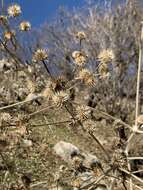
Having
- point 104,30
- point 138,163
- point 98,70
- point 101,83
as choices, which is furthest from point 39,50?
point 104,30

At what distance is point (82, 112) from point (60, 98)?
152 mm

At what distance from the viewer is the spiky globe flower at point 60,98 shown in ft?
7.07

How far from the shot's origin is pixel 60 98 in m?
2.16

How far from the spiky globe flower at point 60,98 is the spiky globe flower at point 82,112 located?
11 cm

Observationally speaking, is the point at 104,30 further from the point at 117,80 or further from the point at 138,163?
the point at 138,163

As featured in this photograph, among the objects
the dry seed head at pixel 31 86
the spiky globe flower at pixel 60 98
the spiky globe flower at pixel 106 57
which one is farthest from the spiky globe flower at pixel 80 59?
the spiky globe flower at pixel 60 98

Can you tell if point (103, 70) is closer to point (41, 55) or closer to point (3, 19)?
point (41, 55)

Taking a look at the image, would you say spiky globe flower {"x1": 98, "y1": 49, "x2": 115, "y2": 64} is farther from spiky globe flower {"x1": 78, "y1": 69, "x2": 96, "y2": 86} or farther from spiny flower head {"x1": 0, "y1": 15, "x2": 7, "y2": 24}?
spiny flower head {"x1": 0, "y1": 15, "x2": 7, "y2": 24}

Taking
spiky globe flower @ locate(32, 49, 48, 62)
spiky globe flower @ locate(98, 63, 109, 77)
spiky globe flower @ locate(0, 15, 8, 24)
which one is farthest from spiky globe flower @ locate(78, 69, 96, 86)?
spiky globe flower @ locate(0, 15, 8, 24)

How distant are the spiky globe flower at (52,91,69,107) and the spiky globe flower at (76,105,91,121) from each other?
0.11 m

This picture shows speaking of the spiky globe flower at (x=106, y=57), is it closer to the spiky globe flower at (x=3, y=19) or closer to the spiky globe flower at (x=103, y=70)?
the spiky globe flower at (x=103, y=70)

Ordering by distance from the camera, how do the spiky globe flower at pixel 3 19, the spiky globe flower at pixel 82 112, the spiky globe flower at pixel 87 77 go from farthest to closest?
the spiky globe flower at pixel 3 19
the spiky globe flower at pixel 87 77
the spiky globe flower at pixel 82 112

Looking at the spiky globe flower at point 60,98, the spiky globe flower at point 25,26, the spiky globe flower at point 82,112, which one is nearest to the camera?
the spiky globe flower at point 60,98

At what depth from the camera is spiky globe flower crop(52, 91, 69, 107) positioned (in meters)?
2.16
